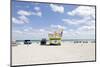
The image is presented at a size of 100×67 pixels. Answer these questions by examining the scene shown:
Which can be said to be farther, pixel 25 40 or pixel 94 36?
pixel 94 36

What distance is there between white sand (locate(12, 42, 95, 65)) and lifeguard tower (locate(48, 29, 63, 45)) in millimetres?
60

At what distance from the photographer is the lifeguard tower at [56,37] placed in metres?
2.39

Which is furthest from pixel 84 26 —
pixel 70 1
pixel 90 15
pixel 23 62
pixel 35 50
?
pixel 23 62

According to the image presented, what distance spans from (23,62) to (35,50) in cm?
20

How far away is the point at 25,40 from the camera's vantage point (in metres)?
2.29

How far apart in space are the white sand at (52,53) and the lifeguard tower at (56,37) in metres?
0.06

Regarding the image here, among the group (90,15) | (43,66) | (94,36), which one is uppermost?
(90,15)

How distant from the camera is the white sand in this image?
2271mm

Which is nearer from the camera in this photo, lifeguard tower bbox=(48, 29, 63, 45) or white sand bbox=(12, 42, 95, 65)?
white sand bbox=(12, 42, 95, 65)

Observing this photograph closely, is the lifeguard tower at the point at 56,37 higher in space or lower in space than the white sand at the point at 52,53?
higher

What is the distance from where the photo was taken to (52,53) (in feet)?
7.86

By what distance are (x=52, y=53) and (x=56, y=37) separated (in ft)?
0.65
